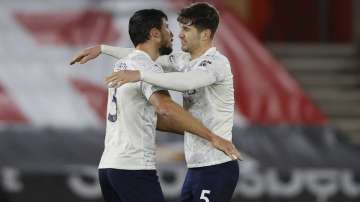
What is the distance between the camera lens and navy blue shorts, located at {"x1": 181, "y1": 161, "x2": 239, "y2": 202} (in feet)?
25.5

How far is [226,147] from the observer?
7.46 m

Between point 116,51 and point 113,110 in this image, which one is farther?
point 116,51

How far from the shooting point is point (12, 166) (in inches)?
479

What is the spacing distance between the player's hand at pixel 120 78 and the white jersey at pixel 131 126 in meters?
0.33

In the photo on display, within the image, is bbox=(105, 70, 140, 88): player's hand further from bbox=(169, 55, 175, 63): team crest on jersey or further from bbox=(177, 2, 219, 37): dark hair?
bbox=(169, 55, 175, 63): team crest on jersey

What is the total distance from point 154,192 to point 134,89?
24.6 inches

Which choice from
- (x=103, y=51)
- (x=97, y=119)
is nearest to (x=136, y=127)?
(x=103, y=51)

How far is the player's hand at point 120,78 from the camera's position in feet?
23.7

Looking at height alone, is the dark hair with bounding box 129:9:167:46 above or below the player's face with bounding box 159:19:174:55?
above

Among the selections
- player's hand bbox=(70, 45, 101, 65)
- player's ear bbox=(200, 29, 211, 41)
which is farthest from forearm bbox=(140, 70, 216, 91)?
player's hand bbox=(70, 45, 101, 65)

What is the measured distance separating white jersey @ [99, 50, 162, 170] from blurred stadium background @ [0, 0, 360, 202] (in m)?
4.36

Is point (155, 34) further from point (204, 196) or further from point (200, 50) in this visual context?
point (204, 196)

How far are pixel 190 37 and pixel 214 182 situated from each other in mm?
878

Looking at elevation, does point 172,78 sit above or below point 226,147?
above
